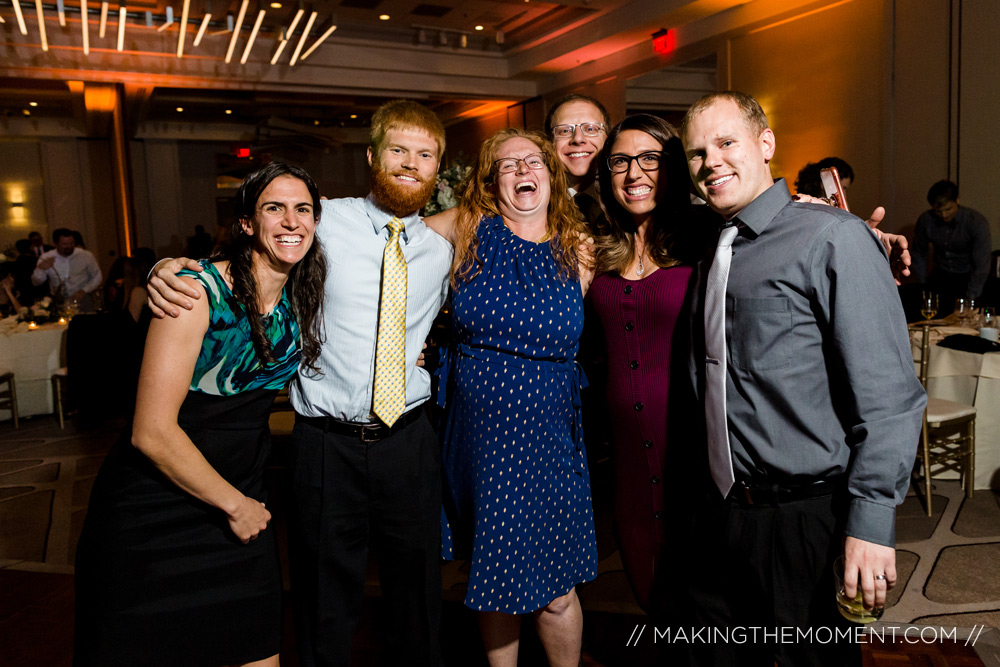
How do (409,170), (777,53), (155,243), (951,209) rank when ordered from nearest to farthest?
(409,170) < (951,209) < (777,53) < (155,243)

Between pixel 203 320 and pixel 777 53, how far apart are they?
26.6ft

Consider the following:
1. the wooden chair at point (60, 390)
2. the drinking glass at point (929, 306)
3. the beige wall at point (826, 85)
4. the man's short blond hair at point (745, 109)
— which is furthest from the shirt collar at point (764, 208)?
the wooden chair at point (60, 390)

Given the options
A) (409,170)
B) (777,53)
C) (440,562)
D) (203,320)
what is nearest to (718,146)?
(409,170)

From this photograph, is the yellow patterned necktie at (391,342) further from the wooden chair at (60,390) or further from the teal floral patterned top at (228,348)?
the wooden chair at (60,390)

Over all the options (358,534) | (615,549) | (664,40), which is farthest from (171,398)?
(664,40)

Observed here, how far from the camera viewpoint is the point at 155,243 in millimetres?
16047

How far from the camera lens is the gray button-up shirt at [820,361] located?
4.64ft

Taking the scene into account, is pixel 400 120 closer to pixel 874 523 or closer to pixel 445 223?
pixel 445 223

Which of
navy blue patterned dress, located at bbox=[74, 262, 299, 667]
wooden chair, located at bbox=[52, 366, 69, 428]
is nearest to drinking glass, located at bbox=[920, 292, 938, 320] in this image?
navy blue patterned dress, located at bbox=[74, 262, 299, 667]

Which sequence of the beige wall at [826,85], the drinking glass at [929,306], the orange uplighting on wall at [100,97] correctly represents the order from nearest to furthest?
the drinking glass at [929,306] < the beige wall at [826,85] < the orange uplighting on wall at [100,97]

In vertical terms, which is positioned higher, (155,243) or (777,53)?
(777,53)

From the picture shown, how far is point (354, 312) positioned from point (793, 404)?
115 centimetres

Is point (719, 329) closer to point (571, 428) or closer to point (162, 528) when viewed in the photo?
point (571, 428)

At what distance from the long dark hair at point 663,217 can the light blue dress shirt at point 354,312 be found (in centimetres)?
58
